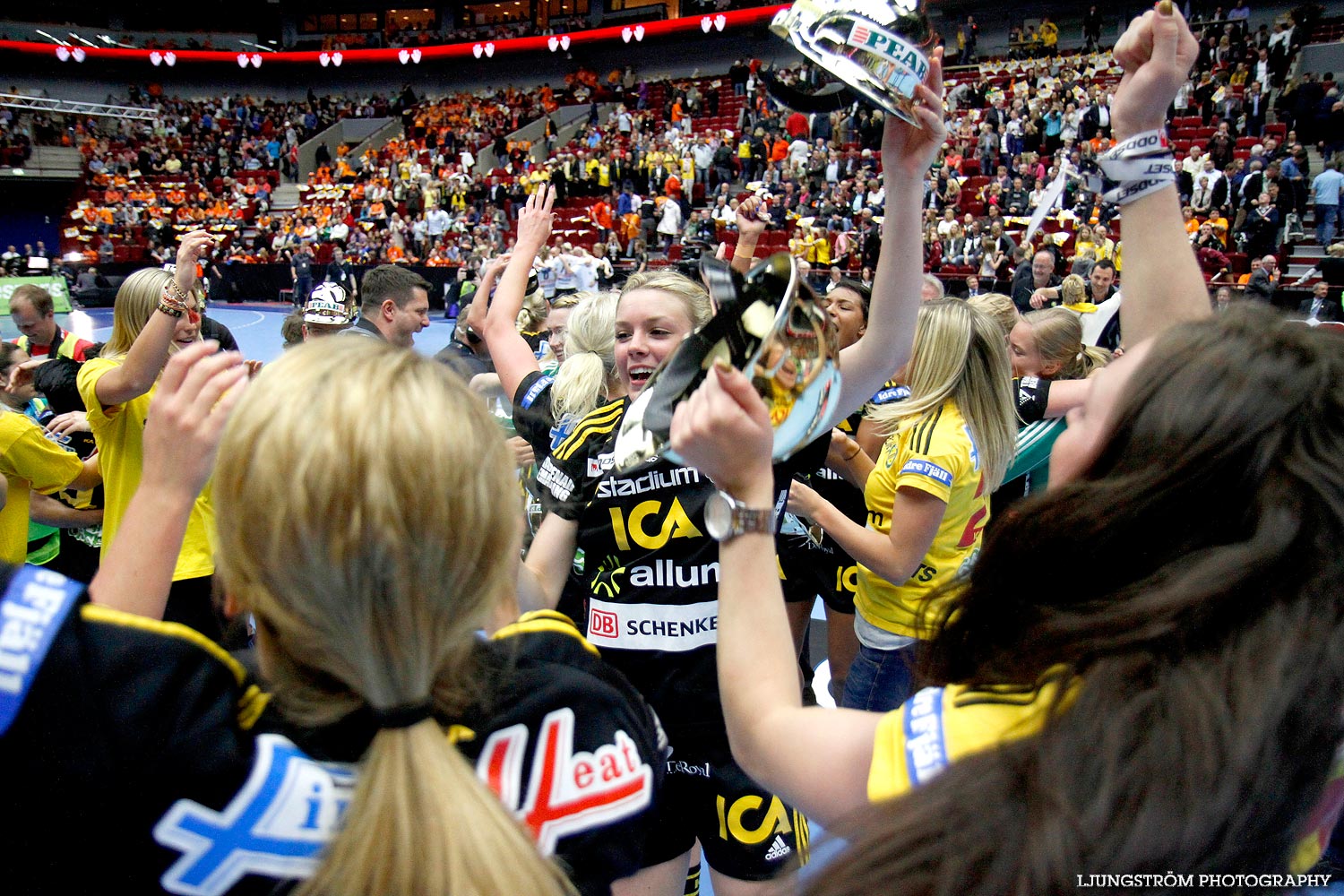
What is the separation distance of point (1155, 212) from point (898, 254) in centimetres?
46

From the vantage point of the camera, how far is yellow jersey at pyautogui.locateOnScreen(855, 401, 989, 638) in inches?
95.2

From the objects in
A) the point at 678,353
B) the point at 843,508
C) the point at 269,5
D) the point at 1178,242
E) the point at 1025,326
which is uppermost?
the point at 269,5

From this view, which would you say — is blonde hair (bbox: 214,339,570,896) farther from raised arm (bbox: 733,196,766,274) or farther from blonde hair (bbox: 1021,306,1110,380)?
blonde hair (bbox: 1021,306,1110,380)

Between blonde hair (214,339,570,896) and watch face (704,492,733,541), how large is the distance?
0.32 metres

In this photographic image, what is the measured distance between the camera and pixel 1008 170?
54.4ft

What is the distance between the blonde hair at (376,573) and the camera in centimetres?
84

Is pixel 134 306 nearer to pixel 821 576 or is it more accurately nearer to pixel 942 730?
pixel 821 576

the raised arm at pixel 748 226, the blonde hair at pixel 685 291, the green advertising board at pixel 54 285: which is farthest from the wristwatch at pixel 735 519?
the green advertising board at pixel 54 285

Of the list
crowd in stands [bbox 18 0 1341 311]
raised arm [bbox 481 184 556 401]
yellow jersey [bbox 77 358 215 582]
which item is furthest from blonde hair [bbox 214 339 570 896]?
crowd in stands [bbox 18 0 1341 311]

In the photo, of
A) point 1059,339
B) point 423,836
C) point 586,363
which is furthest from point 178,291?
point 1059,339

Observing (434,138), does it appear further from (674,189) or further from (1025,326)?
(1025,326)

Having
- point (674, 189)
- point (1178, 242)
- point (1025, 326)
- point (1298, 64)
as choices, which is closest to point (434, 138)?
point (674, 189)

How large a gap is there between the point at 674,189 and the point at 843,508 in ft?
62.5

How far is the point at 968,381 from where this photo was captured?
8.73ft
